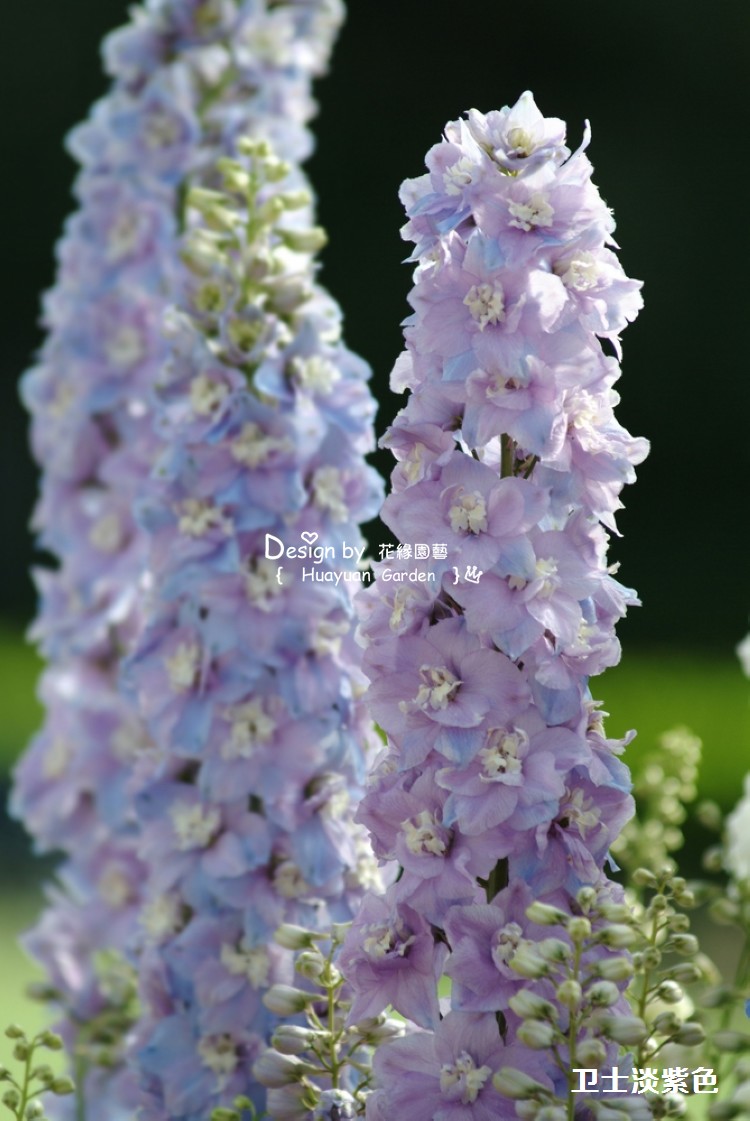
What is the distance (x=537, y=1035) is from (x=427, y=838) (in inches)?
7.1

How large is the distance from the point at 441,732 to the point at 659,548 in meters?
4.87

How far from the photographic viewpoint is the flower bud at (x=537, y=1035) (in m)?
0.96

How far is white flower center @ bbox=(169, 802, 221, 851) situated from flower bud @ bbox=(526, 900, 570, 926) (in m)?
0.47

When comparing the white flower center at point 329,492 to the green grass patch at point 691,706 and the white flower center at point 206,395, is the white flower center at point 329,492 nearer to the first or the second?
the white flower center at point 206,395

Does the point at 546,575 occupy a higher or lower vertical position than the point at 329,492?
lower

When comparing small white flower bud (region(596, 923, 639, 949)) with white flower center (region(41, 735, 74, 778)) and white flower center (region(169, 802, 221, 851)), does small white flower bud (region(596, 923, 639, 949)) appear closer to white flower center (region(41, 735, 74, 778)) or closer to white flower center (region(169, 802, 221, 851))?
white flower center (region(169, 802, 221, 851))

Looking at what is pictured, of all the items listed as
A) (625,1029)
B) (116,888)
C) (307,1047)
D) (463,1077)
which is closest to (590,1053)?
(625,1029)

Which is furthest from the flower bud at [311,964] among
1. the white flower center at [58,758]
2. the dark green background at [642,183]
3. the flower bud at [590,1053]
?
the dark green background at [642,183]

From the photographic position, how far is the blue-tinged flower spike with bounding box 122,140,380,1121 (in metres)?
1.37

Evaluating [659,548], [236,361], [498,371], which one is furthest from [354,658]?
[659,548]

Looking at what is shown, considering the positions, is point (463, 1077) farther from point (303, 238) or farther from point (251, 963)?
point (303, 238)

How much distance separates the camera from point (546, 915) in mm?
987

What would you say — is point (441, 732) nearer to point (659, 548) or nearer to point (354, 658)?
point (354, 658)

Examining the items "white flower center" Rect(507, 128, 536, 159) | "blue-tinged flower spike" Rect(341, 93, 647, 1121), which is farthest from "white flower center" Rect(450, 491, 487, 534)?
"white flower center" Rect(507, 128, 536, 159)
